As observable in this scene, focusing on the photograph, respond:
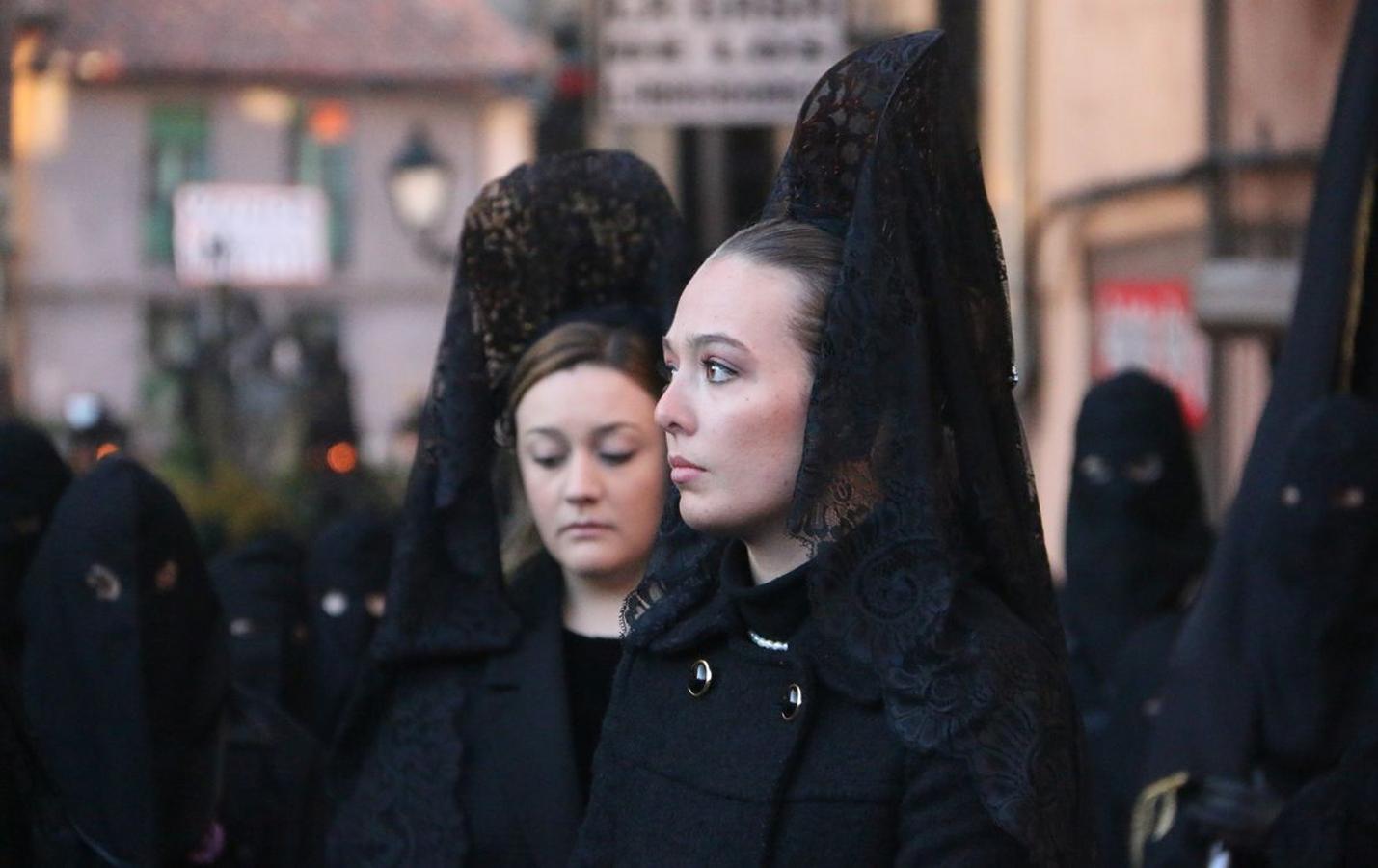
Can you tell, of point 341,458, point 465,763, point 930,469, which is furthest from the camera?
point 341,458

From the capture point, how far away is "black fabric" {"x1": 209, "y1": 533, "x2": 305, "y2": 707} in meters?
6.27

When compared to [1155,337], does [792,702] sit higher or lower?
higher

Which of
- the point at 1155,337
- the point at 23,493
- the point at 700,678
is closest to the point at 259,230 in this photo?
the point at 1155,337

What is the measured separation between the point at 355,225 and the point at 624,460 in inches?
1434

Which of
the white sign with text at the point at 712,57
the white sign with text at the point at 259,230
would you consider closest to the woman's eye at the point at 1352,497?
the white sign with text at the point at 712,57

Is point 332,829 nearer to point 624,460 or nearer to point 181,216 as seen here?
point 624,460

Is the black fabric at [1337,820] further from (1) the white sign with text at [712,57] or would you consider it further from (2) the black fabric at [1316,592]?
(1) the white sign with text at [712,57]

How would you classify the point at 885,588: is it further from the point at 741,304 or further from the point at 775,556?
the point at 741,304

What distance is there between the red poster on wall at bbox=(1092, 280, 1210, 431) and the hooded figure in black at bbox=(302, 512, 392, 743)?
498 centimetres

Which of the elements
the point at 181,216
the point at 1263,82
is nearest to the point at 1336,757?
the point at 1263,82

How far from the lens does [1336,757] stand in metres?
4.86

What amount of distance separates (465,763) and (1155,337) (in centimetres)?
870

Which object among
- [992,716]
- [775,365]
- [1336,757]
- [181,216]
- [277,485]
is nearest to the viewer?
[992,716]

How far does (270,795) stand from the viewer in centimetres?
513
